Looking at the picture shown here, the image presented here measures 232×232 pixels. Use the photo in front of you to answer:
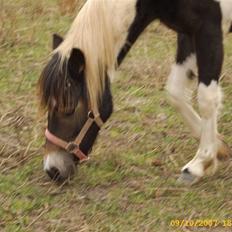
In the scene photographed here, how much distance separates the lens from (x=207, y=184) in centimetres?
367

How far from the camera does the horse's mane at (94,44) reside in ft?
11.1

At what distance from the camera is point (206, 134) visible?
366 cm

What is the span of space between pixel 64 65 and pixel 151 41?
2.85m

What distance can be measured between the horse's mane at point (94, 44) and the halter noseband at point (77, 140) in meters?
0.08

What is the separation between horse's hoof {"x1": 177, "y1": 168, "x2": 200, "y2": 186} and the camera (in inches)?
144

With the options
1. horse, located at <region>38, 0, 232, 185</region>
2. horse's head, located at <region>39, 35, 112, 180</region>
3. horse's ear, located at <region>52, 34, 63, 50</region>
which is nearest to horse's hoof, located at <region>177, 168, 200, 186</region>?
horse, located at <region>38, 0, 232, 185</region>

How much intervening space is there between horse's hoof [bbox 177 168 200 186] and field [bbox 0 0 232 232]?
42 mm

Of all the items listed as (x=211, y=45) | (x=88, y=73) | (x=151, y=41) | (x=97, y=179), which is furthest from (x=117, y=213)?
(x=151, y=41)

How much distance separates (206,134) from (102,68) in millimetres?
733

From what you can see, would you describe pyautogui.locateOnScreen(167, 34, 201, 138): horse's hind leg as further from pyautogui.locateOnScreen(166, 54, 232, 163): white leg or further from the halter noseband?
the halter noseband
